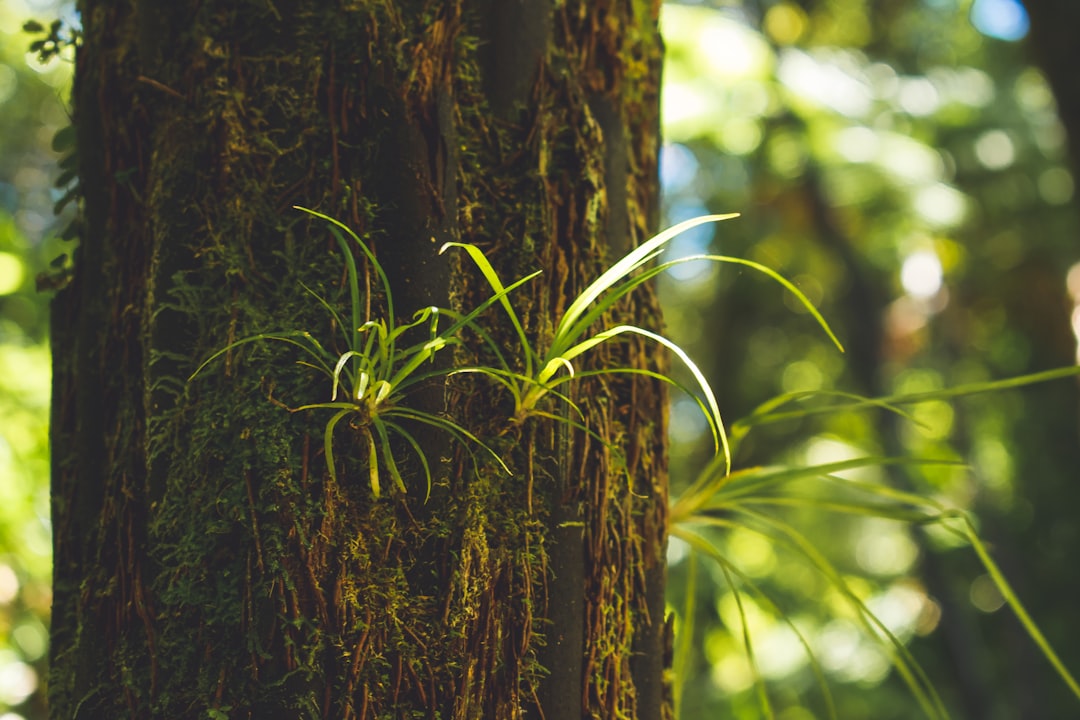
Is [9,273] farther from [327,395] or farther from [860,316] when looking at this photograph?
[860,316]

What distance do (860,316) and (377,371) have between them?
7738 mm

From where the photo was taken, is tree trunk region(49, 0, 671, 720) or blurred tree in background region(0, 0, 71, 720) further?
blurred tree in background region(0, 0, 71, 720)

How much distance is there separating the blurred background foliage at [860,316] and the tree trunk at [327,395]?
1635mm

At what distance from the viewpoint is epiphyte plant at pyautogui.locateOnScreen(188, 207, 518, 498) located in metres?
0.67

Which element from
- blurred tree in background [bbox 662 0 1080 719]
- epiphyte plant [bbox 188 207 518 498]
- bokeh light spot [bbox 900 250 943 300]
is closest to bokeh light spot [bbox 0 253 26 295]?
epiphyte plant [bbox 188 207 518 498]

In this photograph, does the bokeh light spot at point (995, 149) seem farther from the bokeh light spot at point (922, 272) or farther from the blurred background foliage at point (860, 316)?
the bokeh light spot at point (922, 272)

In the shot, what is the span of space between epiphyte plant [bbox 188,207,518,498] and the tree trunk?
0.02 meters

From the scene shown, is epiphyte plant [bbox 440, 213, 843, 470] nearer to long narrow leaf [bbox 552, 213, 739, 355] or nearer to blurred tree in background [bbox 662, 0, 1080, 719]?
long narrow leaf [bbox 552, 213, 739, 355]

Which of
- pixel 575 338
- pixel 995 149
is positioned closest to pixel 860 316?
pixel 995 149

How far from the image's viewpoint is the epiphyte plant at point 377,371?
0.67 m

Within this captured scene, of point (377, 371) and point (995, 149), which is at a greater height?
point (995, 149)

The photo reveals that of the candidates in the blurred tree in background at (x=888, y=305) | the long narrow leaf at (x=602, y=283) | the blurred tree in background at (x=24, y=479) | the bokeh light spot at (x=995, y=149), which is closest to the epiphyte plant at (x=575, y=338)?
the long narrow leaf at (x=602, y=283)

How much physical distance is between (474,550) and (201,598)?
0.24 meters

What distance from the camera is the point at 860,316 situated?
778 cm
